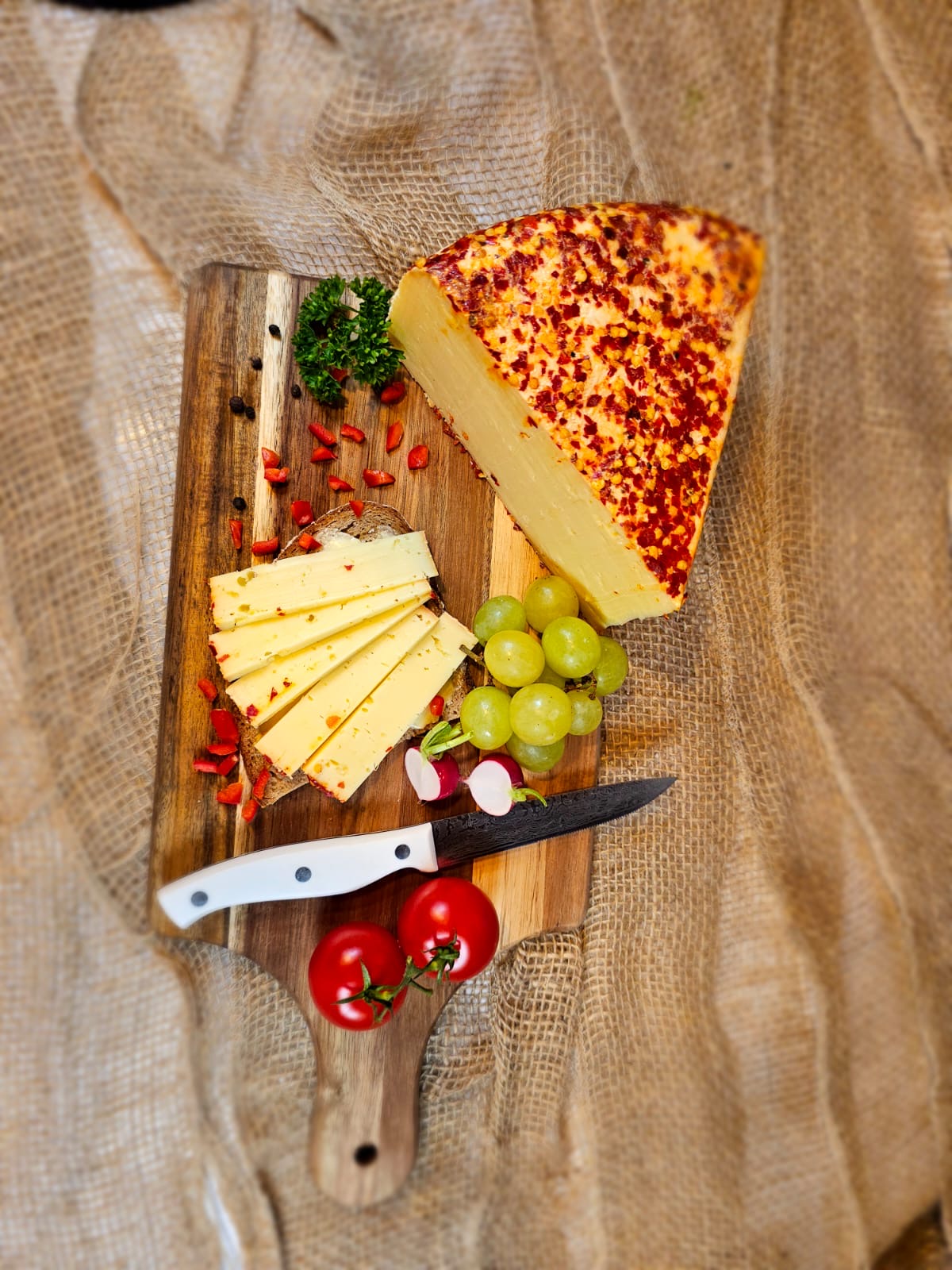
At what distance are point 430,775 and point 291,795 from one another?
13.8 inches

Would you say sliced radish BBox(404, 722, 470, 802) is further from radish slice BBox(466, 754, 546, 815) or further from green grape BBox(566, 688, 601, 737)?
green grape BBox(566, 688, 601, 737)

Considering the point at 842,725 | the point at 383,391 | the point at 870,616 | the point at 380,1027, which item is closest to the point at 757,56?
the point at 383,391

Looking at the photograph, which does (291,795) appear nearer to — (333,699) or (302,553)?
(333,699)

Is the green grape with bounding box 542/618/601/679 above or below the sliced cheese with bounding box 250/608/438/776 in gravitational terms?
above

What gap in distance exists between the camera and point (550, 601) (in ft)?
7.06

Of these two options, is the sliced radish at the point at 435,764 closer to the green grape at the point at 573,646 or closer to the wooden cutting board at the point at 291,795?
the wooden cutting board at the point at 291,795

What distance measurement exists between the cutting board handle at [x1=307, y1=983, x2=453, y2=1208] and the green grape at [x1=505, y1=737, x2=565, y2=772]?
2.22 feet

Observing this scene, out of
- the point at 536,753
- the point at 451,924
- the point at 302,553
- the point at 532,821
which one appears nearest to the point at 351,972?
the point at 451,924

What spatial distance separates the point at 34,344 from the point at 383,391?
0.89 m

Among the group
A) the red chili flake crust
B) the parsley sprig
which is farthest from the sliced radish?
the parsley sprig

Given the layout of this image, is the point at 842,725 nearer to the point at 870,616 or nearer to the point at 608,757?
the point at 870,616

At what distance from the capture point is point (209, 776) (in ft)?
7.04

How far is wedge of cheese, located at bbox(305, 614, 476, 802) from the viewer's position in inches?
81.6

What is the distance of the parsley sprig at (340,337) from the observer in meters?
2.12
